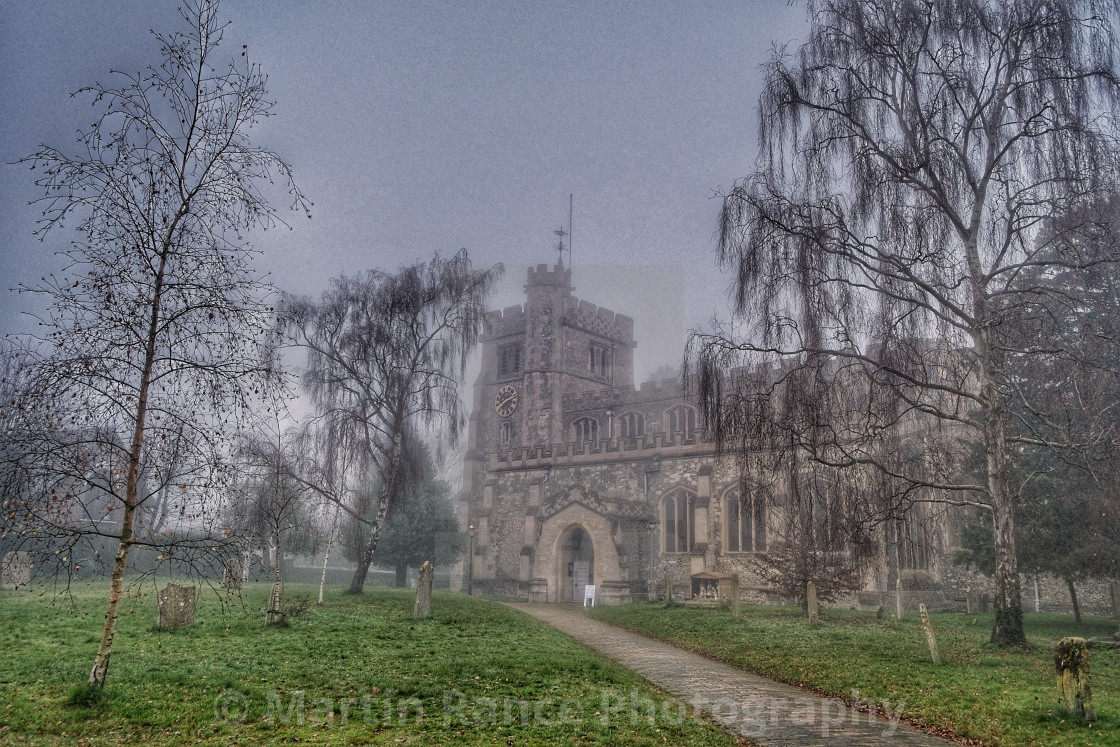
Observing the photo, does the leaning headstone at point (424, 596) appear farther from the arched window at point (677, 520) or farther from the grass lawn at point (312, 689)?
the arched window at point (677, 520)

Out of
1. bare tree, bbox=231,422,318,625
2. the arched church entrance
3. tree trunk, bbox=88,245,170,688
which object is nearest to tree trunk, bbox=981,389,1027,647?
bare tree, bbox=231,422,318,625

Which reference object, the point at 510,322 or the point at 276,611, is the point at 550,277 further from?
the point at 276,611

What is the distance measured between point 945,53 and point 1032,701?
10194mm

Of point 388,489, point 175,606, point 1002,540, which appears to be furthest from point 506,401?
point 1002,540

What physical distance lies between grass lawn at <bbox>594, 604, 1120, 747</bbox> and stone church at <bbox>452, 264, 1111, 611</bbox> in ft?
12.1

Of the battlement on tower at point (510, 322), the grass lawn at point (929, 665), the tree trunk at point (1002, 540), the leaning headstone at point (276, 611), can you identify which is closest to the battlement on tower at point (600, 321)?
the battlement on tower at point (510, 322)

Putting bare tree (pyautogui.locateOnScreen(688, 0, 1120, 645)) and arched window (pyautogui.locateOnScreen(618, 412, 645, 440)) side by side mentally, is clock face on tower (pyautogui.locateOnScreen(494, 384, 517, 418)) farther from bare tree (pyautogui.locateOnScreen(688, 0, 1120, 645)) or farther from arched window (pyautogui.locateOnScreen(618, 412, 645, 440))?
bare tree (pyautogui.locateOnScreen(688, 0, 1120, 645))

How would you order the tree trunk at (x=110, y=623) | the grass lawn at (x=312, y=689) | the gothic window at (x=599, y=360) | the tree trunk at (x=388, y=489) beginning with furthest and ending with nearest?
1. the gothic window at (x=599, y=360)
2. the tree trunk at (x=388, y=489)
3. the tree trunk at (x=110, y=623)
4. the grass lawn at (x=312, y=689)

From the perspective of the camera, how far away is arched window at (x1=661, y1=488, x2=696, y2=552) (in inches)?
1129

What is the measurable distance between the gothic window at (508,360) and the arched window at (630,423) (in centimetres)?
893

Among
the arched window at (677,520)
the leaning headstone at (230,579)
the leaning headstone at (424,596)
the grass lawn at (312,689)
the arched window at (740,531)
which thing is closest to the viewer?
the leaning headstone at (230,579)

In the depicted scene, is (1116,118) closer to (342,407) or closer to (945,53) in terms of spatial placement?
(945,53)

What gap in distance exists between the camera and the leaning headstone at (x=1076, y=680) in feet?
25.4

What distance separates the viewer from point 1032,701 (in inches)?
333
